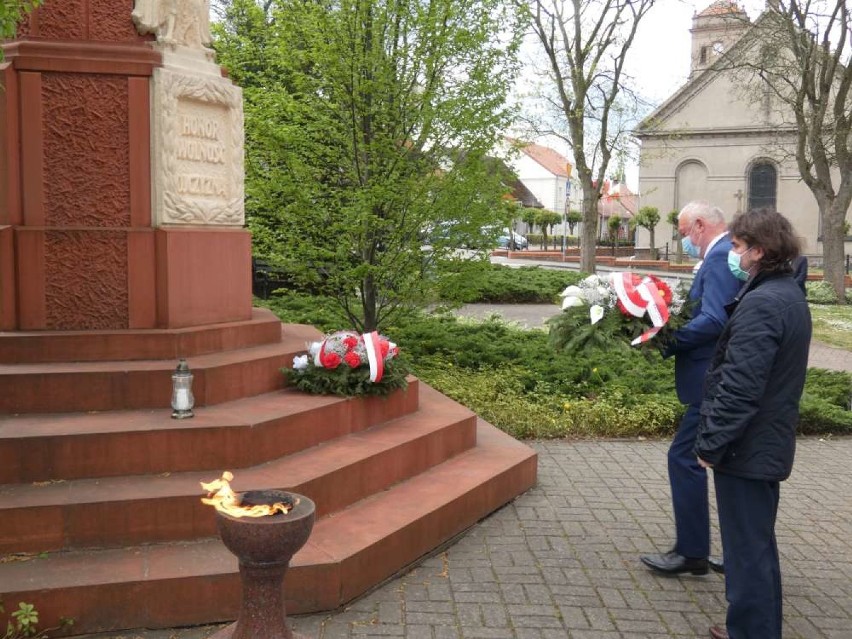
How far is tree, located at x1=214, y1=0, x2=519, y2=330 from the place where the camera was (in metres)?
9.09

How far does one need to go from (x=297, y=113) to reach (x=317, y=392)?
4.49 meters

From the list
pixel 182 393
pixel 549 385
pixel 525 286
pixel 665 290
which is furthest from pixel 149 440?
pixel 525 286

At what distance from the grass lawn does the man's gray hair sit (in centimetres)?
1232

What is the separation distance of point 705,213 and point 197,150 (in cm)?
352

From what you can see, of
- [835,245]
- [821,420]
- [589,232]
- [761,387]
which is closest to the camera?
[761,387]

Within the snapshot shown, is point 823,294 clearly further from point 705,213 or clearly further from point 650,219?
point 705,213

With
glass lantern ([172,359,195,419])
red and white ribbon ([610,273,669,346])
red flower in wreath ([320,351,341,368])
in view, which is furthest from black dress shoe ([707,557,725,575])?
glass lantern ([172,359,195,419])

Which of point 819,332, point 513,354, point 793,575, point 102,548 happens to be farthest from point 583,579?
point 819,332

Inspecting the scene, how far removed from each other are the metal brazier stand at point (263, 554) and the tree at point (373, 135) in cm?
611

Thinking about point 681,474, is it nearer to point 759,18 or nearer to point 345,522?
point 345,522

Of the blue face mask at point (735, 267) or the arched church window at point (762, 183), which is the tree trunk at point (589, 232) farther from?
the blue face mask at point (735, 267)

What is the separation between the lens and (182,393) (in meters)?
4.75

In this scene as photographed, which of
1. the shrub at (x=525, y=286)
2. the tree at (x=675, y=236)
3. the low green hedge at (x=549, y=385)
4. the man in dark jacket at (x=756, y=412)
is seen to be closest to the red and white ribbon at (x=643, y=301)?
the man in dark jacket at (x=756, y=412)

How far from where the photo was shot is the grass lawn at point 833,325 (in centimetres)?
1628
